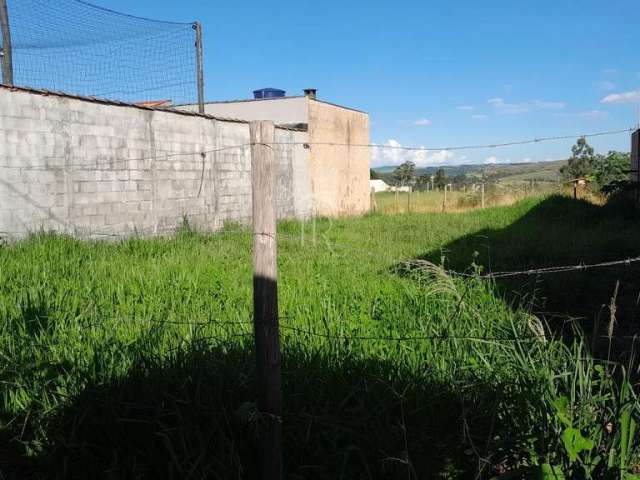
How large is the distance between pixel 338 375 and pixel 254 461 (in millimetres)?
747

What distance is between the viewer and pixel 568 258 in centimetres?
869

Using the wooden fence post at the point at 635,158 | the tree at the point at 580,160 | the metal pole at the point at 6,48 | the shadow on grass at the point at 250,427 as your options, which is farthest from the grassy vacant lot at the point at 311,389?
the tree at the point at 580,160

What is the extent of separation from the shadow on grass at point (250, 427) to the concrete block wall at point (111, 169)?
442 centimetres

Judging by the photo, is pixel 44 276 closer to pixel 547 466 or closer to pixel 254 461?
pixel 254 461

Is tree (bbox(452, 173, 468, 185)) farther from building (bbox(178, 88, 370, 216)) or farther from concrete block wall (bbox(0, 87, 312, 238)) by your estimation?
concrete block wall (bbox(0, 87, 312, 238))

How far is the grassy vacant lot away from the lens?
8.65 ft

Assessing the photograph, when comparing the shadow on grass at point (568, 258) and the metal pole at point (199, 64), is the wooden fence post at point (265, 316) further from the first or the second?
the metal pole at point (199, 64)

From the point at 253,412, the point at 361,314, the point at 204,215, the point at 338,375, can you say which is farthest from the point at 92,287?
the point at 204,215

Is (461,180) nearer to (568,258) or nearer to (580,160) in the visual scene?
(580,160)

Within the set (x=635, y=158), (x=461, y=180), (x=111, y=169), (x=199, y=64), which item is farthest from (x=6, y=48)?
(x=461, y=180)

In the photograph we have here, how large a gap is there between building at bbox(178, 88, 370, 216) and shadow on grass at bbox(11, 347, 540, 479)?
13.7m

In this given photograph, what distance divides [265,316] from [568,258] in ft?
23.9

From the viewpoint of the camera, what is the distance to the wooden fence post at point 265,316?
98.1 inches

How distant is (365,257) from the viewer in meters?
8.20
